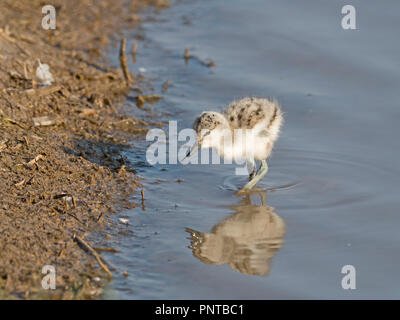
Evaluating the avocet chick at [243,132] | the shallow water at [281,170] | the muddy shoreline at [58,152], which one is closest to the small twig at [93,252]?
the muddy shoreline at [58,152]

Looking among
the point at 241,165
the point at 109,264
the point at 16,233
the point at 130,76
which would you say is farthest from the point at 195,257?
the point at 130,76

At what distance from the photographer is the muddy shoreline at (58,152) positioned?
4859 mm

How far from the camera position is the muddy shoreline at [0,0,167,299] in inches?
191

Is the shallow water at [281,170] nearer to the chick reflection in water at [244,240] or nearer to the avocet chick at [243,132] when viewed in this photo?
the chick reflection in water at [244,240]

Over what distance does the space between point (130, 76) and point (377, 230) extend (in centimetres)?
426

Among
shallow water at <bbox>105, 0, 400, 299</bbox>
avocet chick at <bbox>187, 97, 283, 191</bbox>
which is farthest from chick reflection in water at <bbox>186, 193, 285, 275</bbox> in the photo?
avocet chick at <bbox>187, 97, 283, 191</bbox>

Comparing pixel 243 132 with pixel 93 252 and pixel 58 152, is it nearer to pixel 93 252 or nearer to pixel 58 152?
pixel 58 152

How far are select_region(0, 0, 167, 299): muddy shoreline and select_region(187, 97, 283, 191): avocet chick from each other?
33.7 inches

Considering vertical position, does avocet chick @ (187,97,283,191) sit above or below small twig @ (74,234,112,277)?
above

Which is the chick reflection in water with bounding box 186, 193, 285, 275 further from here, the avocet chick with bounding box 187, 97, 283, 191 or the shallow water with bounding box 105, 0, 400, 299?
the avocet chick with bounding box 187, 97, 283, 191

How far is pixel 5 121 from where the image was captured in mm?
6449

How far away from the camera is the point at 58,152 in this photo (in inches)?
253

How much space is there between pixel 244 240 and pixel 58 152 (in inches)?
80.4

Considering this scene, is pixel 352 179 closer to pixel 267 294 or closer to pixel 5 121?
pixel 267 294
